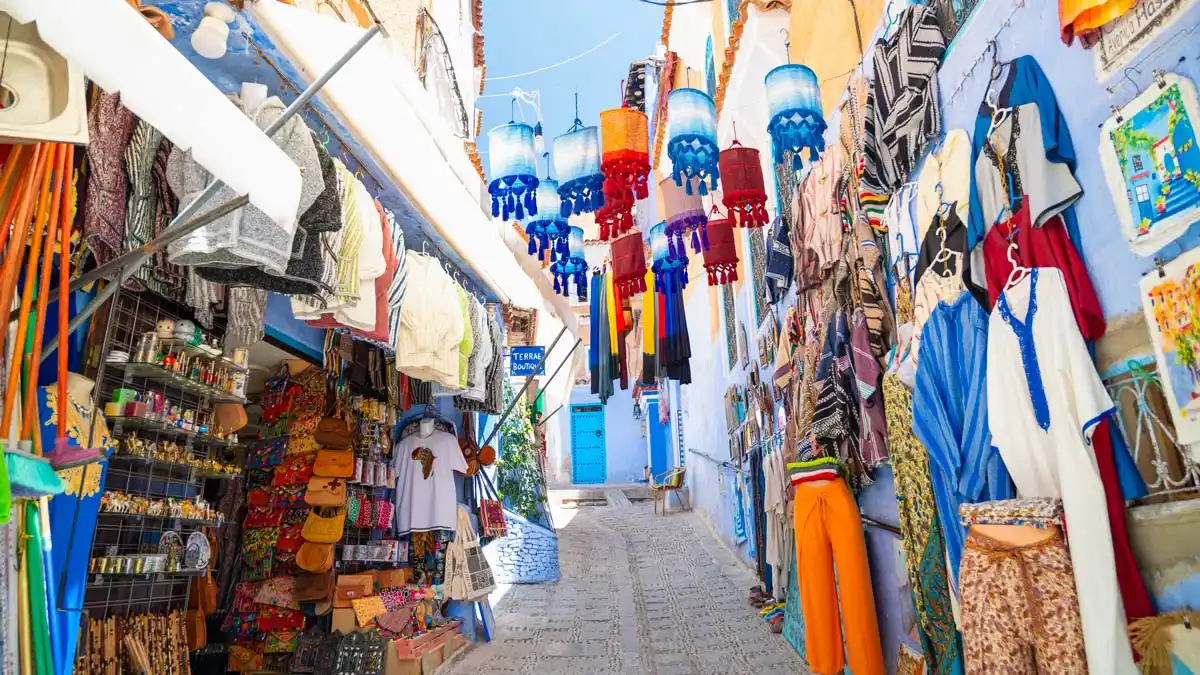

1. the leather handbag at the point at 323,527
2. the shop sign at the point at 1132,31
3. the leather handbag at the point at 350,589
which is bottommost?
the leather handbag at the point at 350,589

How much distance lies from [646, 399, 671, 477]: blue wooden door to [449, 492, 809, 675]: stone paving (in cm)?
714

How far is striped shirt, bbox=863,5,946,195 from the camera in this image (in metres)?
3.12

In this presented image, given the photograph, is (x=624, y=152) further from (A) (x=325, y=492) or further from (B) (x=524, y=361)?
(B) (x=524, y=361)

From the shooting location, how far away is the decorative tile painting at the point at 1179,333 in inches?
66.7

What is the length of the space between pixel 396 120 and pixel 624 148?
4.99ft

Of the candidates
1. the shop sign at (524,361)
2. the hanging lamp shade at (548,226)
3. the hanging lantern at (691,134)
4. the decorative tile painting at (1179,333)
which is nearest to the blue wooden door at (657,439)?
the shop sign at (524,361)

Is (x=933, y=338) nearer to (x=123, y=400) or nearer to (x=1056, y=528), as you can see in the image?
(x=1056, y=528)

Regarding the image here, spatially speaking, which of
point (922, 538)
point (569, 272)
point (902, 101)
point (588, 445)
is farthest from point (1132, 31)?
point (588, 445)

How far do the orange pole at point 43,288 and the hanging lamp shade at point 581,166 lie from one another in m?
2.94

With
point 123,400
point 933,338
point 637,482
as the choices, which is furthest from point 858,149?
point 637,482

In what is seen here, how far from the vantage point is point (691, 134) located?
4.11m

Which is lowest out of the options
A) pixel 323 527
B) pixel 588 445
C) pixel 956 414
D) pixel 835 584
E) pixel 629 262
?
pixel 835 584

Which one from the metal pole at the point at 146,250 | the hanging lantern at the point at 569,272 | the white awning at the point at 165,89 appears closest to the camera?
the white awning at the point at 165,89

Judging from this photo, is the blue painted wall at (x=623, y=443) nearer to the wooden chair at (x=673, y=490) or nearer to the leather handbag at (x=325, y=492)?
the wooden chair at (x=673, y=490)
